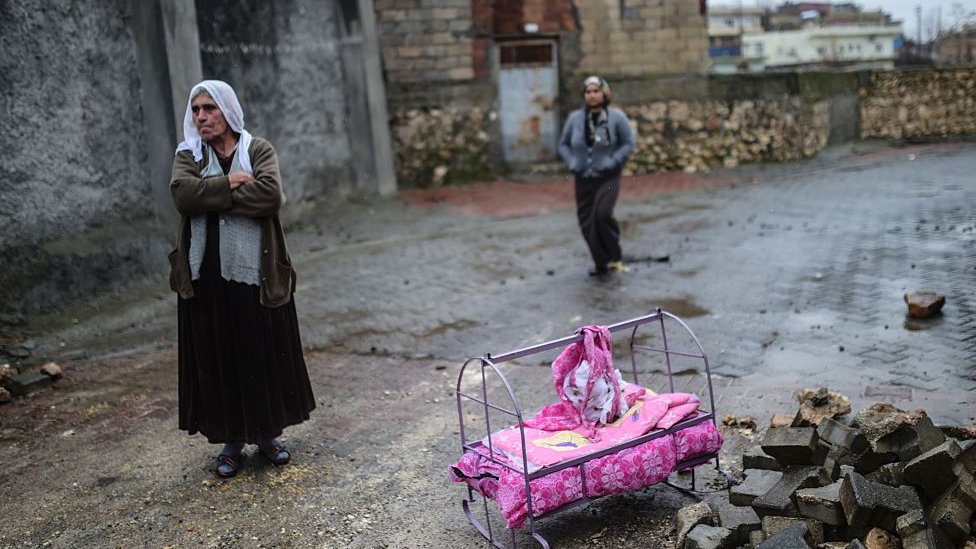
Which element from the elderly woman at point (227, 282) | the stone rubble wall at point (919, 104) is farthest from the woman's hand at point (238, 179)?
the stone rubble wall at point (919, 104)

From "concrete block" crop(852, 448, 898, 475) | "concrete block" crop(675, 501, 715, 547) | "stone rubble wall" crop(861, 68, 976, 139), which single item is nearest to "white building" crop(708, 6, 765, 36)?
"stone rubble wall" crop(861, 68, 976, 139)

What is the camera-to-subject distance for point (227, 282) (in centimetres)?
494

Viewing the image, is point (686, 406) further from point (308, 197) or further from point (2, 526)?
point (308, 197)

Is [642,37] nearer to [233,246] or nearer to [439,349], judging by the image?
[439,349]

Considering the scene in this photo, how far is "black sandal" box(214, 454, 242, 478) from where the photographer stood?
5.02m

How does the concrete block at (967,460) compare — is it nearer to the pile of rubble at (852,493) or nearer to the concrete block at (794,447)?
the pile of rubble at (852,493)

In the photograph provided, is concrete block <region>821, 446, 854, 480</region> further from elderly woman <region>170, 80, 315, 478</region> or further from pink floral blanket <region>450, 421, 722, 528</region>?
elderly woman <region>170, 80, 315, 478</region>

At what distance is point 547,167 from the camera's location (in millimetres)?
18016

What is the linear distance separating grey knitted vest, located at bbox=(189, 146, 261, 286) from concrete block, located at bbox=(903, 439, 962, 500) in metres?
3.37

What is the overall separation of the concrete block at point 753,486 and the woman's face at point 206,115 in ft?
10.8

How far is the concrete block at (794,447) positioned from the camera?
4.07 metres

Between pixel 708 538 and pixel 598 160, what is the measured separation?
6.09 m

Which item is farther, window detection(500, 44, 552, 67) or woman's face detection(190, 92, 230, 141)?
window detection(500, 44, 552, 67)

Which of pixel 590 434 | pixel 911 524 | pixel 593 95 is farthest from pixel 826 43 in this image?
pixel 911 524
